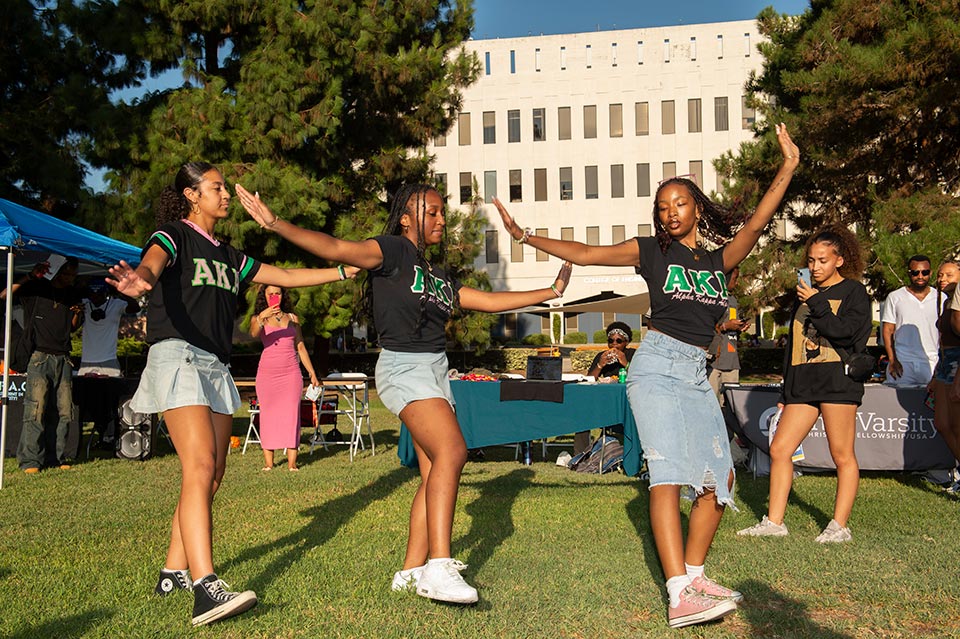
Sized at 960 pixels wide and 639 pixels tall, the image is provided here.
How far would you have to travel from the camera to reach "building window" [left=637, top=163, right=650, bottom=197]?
46803 mm

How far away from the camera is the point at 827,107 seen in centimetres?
1759

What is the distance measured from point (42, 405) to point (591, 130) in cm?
4108

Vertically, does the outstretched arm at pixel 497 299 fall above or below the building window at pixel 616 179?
below

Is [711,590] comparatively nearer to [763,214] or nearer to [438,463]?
[438,463]

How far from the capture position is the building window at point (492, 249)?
48.6m

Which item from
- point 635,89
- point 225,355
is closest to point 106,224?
point 225,355

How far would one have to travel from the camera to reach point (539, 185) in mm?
47844

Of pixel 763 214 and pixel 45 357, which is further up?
pixel 763 214

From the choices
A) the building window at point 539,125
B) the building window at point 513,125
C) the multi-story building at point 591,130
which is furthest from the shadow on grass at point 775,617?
the building window at point 513,125

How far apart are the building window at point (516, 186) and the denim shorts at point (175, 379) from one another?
44.5 meters

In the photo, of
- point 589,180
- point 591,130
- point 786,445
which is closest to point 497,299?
point 786,445

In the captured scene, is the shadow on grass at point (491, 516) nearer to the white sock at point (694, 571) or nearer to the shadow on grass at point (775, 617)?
the white sock at point (694, 571)

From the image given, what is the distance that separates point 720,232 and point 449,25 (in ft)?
65.5

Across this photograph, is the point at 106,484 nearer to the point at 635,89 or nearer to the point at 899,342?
the point at 899,342
